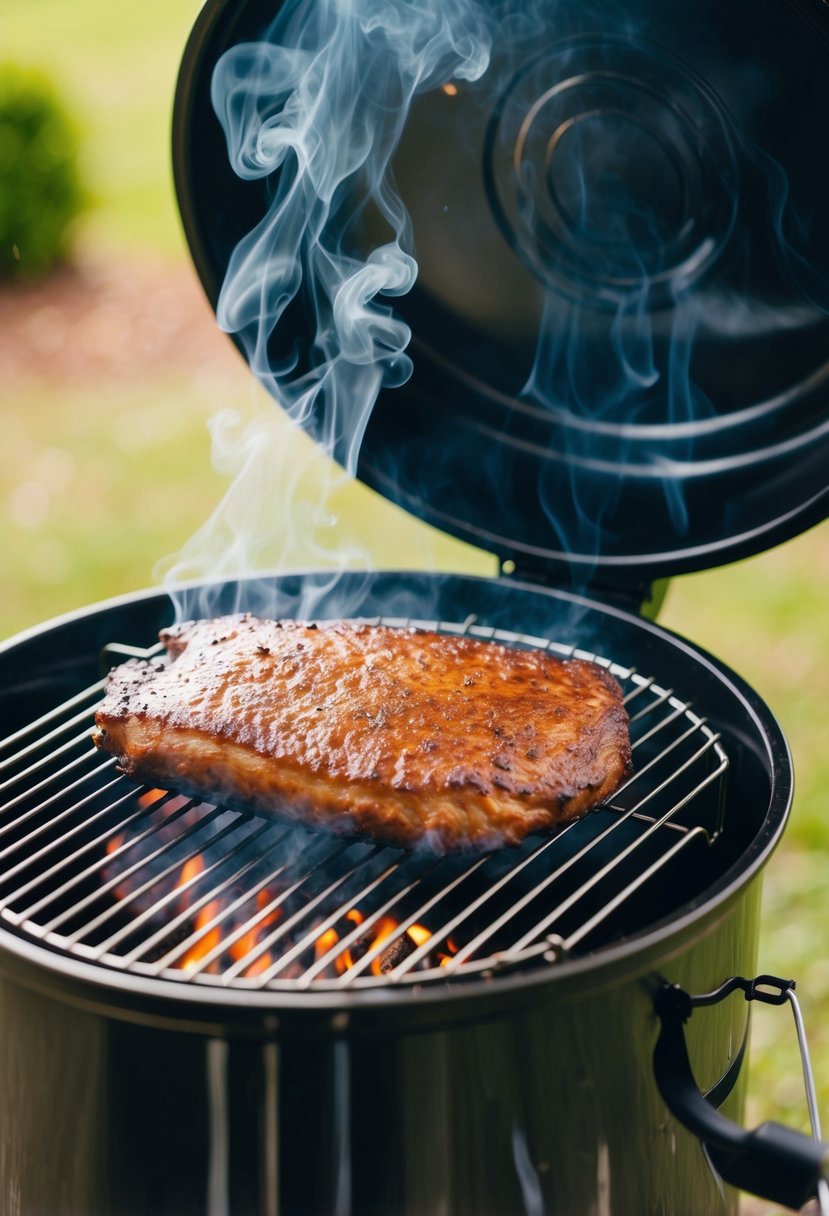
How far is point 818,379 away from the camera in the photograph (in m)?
2.32

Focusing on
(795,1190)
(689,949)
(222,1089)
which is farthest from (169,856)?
(795,1190)

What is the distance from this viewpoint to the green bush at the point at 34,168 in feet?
27.4

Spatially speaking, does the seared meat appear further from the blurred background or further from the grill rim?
the blurred background

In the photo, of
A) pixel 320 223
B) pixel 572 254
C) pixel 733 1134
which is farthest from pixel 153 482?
pixel 733 1134

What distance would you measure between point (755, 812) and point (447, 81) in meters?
1.53

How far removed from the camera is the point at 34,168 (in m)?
8.58

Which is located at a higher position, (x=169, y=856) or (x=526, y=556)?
(x=526, y=556)

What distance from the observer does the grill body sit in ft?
4.92

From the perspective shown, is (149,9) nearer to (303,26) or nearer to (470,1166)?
(303,26)

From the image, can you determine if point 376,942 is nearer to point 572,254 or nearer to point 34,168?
point 572,254

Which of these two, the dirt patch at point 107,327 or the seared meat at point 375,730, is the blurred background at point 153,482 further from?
the seared meat at point 375,730

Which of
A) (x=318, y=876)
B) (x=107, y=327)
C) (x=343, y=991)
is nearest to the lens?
(x=343, y=991)

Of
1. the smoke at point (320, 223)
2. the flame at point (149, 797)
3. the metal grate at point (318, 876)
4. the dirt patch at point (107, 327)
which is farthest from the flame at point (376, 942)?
the dirt patch at point (107, 327)

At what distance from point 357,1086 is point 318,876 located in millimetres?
587
